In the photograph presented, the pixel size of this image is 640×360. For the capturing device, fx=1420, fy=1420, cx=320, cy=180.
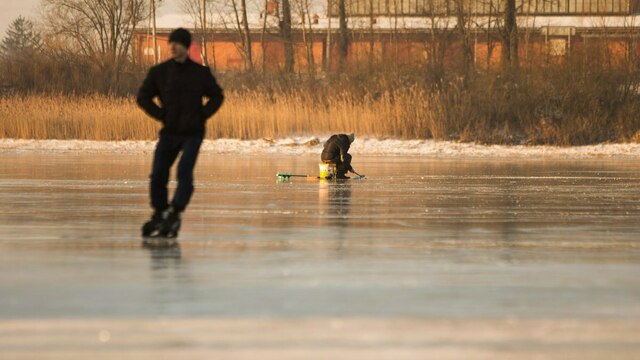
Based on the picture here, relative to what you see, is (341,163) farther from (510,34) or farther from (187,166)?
(510,34)

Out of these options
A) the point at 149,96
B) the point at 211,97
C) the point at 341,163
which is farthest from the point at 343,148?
the point at 149,96

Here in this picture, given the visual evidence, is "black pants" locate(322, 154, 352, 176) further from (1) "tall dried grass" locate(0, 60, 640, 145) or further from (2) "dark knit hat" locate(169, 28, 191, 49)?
(1) "tall dried grass" locate(0, 60, 640, 145)

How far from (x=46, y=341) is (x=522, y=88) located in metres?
36.9

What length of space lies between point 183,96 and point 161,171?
0.73m

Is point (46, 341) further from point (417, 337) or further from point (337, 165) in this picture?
point (337, 165)

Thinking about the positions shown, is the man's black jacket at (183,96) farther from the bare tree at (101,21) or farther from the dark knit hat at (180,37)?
the bare tree at (101,21)

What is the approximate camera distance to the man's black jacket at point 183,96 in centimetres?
1321

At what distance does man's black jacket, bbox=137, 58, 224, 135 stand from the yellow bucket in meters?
10.4

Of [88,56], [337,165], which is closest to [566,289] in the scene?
[337,165]

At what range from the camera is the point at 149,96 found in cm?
1344

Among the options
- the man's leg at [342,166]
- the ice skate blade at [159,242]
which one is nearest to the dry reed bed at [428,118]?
the man's leg at [342,166]

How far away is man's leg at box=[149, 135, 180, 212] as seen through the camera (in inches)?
520

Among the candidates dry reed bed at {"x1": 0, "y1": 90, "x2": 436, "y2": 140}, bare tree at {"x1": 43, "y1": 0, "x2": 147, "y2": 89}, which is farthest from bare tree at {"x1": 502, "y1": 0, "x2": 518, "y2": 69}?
bare tree at {"x1": 43, "y1": 0, "x2": 147, "y2": 89}

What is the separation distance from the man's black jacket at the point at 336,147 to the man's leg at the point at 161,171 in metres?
10.0
